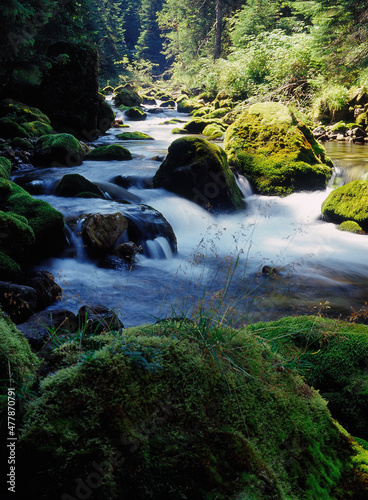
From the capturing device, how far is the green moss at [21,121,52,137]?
13.5 meters

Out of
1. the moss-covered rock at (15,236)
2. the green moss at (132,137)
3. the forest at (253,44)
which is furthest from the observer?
the green moss at (132,137)

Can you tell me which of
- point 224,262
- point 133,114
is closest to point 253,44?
point 133,114

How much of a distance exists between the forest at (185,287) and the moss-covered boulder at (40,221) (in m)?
0.03

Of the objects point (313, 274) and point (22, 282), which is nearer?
point (22, 282)

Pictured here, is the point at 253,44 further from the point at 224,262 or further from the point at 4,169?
the point at 224,262

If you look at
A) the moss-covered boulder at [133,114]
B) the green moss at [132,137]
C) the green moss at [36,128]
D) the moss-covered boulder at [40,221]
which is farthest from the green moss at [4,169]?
the moss-covered boulder at [133,114]

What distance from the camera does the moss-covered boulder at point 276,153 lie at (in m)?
11.0

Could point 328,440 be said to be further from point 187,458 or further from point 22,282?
point 22,282

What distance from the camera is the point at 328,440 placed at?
5.75 feet

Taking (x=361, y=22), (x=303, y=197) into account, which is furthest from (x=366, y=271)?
(x=361, y=22)

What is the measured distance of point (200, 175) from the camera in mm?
9602

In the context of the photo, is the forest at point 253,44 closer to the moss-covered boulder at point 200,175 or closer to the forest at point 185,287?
the forest at point 185,287

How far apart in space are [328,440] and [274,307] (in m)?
3.66

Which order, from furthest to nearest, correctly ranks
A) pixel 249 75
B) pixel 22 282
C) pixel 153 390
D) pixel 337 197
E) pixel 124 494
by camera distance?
pixel 249 75 < pixel 337 197 < pixel 22 282 < pixel 153 390 < pixel 124 494
